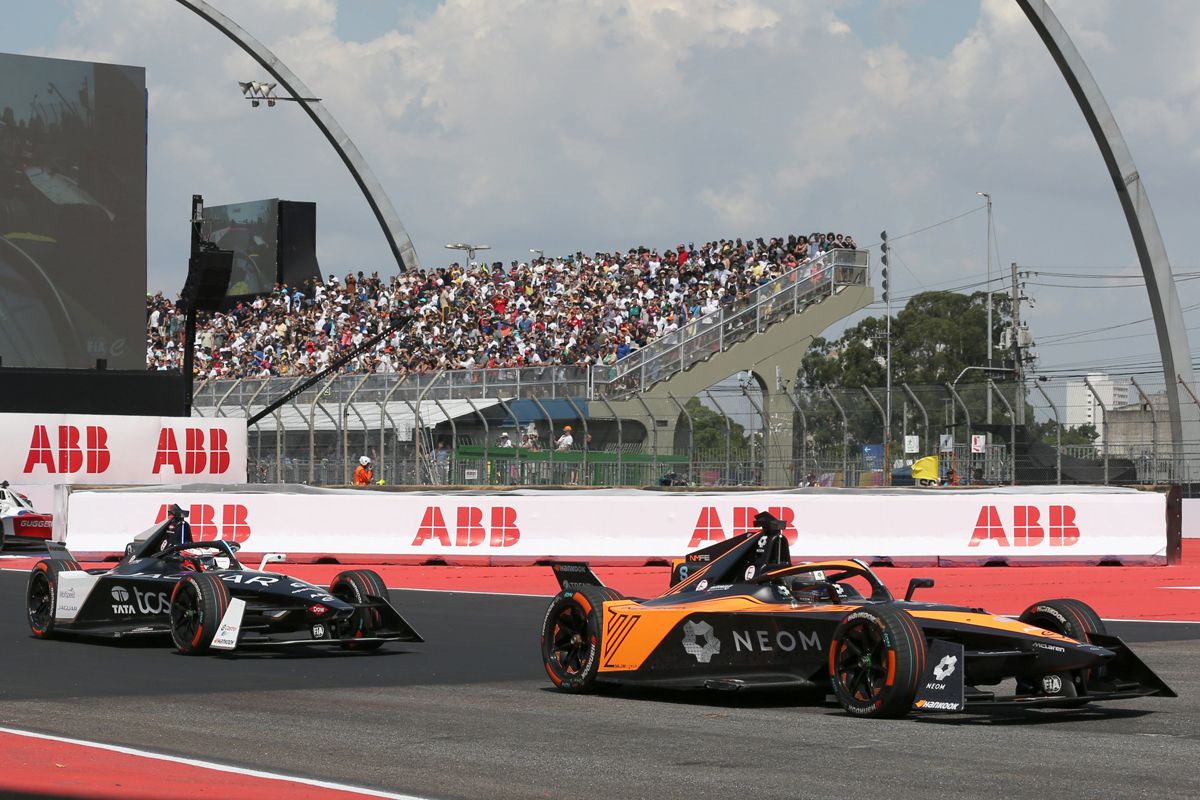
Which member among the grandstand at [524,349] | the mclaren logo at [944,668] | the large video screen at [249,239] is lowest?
the mclaren logo at [944,668]

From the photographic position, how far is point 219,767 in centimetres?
797

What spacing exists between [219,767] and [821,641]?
11.1 ft

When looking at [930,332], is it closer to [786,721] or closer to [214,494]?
[214,494]

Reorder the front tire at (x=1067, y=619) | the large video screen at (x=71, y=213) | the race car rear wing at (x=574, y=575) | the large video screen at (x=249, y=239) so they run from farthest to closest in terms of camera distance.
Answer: the large video screen at (x=249, y=239) → the large video screen at (x=71, y=213) → the race car rear wing at (x=574, y=575) → the front tire at (x=1067, y=619)

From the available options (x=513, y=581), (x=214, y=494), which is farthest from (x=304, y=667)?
(x=214, y=494)

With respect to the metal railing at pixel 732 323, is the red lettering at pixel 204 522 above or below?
below

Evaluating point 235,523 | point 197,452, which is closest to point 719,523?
point 235,523

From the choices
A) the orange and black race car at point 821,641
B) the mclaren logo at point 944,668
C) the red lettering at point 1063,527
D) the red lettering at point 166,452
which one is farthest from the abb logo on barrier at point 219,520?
the mclaren logo at point 944,668

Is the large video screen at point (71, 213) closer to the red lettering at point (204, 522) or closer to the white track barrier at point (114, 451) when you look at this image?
the white track barrier at point (114, 451)

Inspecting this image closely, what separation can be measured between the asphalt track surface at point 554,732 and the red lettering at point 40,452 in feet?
65.1

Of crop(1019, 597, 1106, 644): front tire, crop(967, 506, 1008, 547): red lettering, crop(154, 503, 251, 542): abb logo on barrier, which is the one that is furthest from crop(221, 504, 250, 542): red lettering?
crop(1019, 597, 1106, 644): front tire

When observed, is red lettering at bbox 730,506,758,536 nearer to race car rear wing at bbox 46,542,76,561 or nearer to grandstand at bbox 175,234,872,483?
grandstand at bbox 175,234,872,483

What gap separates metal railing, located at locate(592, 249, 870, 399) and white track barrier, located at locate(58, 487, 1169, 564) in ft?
42.7

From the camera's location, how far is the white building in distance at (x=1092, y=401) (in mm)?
28312
